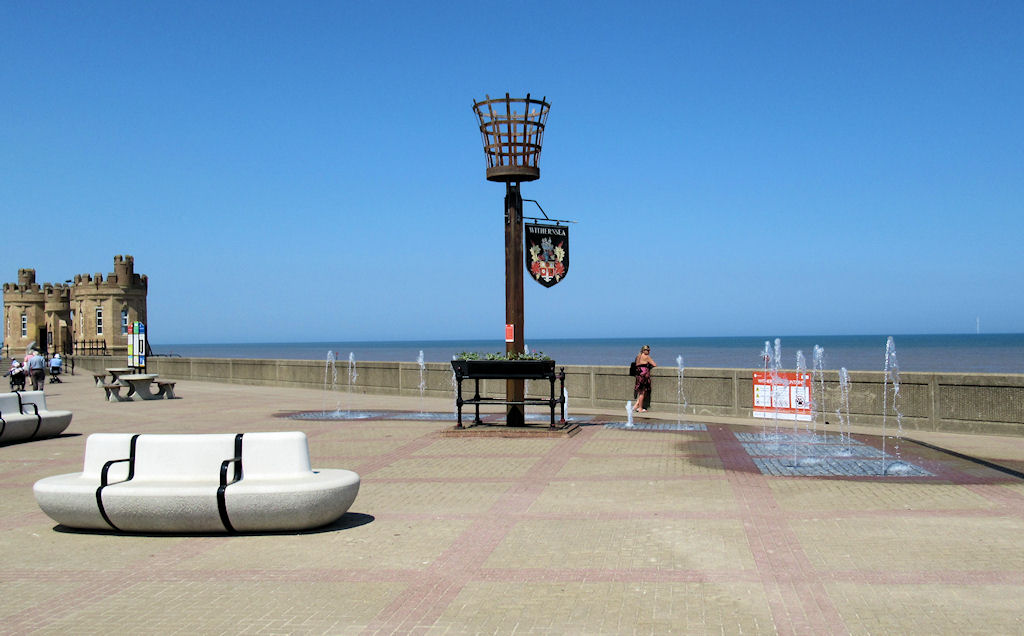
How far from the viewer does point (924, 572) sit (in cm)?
635

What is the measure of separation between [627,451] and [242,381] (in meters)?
23.1

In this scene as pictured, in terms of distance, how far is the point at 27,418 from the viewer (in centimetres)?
1463

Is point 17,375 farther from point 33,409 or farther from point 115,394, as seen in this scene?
point 33,409

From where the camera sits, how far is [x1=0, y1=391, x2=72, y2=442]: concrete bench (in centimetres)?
1441

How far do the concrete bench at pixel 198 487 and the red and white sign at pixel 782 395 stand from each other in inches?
459

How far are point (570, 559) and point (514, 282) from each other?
897 centimetres

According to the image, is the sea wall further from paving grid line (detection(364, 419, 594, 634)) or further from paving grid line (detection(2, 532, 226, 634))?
paving grid line (detection(2, 532, 226, 634))

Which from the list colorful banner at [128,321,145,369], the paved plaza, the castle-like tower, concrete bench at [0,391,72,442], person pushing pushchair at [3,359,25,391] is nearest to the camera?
the paved plaza

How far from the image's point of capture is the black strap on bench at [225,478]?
7.49 metres

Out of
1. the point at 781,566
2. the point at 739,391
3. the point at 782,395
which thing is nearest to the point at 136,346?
the point at 739,391

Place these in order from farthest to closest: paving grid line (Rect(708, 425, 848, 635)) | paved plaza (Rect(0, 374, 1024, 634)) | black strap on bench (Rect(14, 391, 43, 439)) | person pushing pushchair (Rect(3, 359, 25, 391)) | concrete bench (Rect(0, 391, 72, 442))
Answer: person pushing pushchair (Rect(3, 359, 25, 391)), black strap on bench (Rect(14, 391, 43, 439)), concrete bench (Rect(0, 391, 72, 442)), paved plaza (Rect(0, 374, 1024, 634)), paving grid line (Rect(708, 425, 848, 635))

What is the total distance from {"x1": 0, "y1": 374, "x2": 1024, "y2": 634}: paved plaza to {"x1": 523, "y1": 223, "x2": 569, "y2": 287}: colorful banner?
465 centimetres

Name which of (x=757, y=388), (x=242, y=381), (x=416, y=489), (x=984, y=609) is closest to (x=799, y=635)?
(x=984, y=609)

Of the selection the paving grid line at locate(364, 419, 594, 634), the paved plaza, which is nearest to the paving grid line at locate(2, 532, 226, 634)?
the paved plaza
